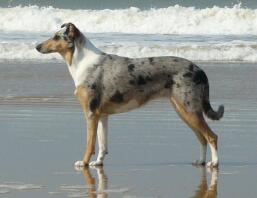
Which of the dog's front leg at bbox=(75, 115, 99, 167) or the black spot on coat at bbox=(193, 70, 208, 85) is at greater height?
the black spot on coat at bbox=(193, 70, 208, 85)

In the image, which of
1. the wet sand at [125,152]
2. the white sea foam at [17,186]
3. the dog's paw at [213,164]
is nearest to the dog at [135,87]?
the dog's paw at [213,164]

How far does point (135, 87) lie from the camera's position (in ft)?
28.2

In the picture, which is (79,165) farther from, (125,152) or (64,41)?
(64,41)

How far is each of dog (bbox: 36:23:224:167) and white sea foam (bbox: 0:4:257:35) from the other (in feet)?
74.9

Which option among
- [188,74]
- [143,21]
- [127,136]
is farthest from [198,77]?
[143,21]

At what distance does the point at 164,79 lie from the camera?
8.55 m

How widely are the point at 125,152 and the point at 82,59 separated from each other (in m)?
1.09

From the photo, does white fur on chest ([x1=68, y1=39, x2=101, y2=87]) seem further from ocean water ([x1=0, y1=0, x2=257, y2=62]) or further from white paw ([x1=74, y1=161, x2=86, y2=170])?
ocean water ([x1=0, y1=0, x2=257, y2=62])

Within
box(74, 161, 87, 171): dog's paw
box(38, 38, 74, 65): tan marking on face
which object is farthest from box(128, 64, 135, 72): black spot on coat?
box(74, 161, 87, 171): dog's paw

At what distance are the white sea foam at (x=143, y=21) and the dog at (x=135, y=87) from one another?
74.9ft

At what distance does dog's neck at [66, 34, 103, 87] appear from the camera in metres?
8.58

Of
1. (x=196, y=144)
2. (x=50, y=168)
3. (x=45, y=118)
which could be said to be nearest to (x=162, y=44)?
(x=45, y=118)

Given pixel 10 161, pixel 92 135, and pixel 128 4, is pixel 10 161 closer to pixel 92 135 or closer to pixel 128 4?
pixel 92 135

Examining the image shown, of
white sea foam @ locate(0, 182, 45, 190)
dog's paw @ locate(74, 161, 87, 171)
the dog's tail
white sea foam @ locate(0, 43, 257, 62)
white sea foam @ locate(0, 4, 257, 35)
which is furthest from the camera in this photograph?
white sea foam @ locate(0, 4, 257, 35)
